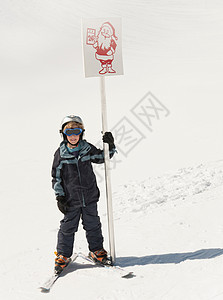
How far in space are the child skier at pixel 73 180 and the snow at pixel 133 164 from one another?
1.45 feet

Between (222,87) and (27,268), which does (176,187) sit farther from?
(222,87)

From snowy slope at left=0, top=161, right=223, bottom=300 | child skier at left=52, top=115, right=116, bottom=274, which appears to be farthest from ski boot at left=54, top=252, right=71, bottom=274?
snowy slope at left=0, top=161, right=223, bottom=300

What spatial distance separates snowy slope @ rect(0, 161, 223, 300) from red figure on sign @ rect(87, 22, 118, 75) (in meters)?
1.99

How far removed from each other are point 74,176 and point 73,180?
1.6 inches

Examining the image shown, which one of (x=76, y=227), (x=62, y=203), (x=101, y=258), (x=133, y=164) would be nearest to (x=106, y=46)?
(x=62, y=203)

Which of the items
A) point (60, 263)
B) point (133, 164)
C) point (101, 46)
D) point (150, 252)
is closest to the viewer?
point (101, 46)

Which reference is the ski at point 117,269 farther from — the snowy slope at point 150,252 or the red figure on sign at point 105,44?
the red figure on sign at point 105,44

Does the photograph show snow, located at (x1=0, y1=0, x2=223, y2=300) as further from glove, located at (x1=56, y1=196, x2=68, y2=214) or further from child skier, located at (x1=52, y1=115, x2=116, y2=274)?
glove, located at (x1=56, y1=196, x2=68, y2=214)

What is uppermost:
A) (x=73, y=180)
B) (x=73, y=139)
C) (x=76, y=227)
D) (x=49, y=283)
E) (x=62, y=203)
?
(x=73, y=139)

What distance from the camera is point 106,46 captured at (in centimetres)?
356

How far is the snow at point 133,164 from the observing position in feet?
11.6

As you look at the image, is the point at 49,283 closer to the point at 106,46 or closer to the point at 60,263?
the point at 60,263

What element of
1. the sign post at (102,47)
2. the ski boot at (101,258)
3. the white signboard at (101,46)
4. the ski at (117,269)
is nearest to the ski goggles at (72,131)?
the sign post at (102,47)

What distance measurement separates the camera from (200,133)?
32.8 ft
